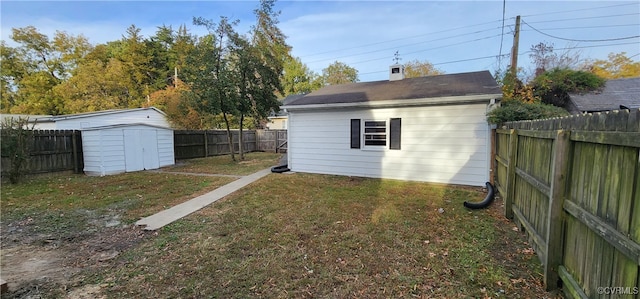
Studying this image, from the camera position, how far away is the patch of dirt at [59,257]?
2.94m

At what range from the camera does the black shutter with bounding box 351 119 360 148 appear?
923 centimetres

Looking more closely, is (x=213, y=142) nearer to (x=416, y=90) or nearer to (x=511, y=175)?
(x=416, y=90)

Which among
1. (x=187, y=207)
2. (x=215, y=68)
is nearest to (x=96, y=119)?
Answer: (x=215, y=68)

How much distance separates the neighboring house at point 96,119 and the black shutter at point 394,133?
14.0 m

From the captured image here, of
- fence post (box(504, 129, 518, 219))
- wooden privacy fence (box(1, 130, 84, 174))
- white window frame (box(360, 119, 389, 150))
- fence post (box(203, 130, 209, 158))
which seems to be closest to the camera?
fence post (box(504, 129, 518, 219))

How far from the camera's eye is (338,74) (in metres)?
38.5

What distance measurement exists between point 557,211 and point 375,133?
6524 mm

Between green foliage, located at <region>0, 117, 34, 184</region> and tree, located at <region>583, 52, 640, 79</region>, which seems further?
tree, located at <region>583, 52, 640, 79</region>

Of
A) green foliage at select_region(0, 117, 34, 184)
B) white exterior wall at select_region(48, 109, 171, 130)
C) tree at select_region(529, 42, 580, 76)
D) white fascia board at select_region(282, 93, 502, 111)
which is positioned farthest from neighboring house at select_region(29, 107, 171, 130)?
tree at select_region(529, 42, 580, 76)

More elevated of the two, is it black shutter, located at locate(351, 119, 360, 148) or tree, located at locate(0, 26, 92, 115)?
tree, located at locate(0, 26, 92, 115)

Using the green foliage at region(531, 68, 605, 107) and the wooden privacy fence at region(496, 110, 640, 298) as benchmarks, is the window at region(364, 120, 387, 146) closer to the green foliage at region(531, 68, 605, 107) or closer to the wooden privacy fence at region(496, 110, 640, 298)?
the wooden privacy fence at region(496, 110, 640, 298)

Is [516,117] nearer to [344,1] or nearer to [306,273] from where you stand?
[306,273]

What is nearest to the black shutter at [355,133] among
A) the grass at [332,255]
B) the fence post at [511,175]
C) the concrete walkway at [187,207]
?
the grass at [332,255]

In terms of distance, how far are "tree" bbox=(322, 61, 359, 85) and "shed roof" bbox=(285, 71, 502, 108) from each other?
2744cm
